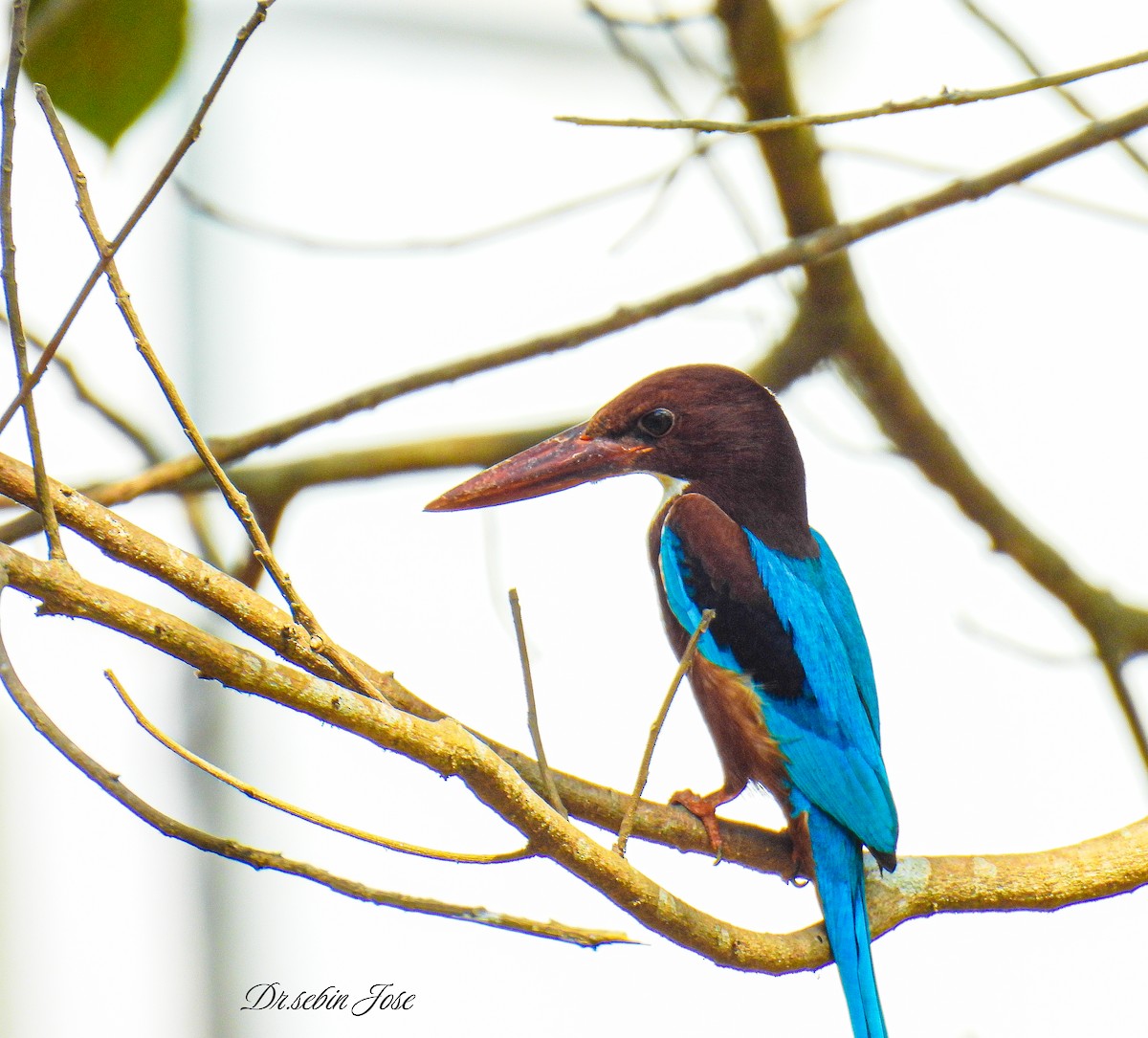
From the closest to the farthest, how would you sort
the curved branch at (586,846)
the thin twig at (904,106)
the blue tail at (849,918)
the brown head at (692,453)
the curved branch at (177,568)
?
the curved branch at (586,846) < the curved branch at (177,568) < the thin twig at (904,106) < the blue tail at (849,918) < the brown head at (692,453)

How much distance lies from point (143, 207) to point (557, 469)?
154cm

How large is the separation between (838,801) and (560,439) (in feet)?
3.29

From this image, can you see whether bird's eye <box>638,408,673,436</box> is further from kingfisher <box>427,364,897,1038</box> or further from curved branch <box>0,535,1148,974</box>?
curved branch <box>0,535,1148,974</box>

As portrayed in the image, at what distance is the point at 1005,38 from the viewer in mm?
2316

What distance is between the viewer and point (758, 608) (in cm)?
249

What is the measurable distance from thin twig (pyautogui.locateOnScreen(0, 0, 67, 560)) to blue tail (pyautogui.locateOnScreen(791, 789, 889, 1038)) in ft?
4.68

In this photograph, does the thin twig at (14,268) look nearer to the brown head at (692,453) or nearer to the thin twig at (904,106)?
the thin twig at (904,106)

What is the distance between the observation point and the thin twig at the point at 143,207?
126 cm

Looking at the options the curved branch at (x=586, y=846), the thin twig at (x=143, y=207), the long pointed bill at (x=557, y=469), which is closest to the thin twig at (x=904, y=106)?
the thin twig at (x=143, y=207)

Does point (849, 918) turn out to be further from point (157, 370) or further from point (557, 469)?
point (157, 370)

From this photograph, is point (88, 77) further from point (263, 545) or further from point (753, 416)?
point (753, 416)

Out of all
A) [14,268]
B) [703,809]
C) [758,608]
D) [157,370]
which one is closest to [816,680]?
[758,608]

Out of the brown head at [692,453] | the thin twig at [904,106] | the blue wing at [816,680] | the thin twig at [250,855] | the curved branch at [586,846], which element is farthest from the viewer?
the brown head at [692,453]

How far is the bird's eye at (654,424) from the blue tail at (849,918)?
924mm
